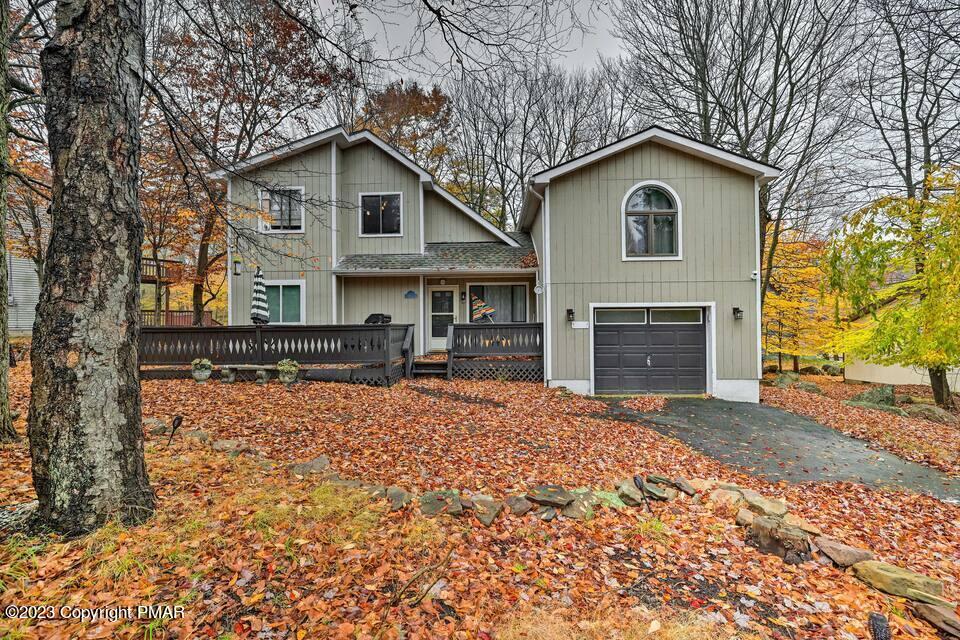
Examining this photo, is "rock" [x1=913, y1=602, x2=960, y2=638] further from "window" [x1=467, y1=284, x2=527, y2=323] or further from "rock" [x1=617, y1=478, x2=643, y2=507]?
"window" [x1=467, y1=284, x2=527, y2=323]

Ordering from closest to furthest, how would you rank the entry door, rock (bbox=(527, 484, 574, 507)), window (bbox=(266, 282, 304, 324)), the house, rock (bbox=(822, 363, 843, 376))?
rock (bbox=(527, 484, 574, 507))
the house
window (bbox=(266, 282, 304, 324))
the entry door
rock (bbox=(822, 363, 843, 376))

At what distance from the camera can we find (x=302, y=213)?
1195 cm

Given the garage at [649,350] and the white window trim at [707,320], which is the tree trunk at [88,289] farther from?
the garage at [649,350]

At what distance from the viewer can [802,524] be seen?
3406 mm

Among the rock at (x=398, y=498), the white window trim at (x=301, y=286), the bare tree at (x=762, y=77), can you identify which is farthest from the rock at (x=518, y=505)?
the bare tree at (x=762, y=77)

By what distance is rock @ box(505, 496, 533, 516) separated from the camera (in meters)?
3.39

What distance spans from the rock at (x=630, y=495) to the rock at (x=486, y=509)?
4.03 feet

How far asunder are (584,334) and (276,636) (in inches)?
351

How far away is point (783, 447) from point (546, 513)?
502 centimetres

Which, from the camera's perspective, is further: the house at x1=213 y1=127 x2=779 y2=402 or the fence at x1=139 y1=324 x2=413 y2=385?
the house at x1=213 y1=127 x2=779 y2=402

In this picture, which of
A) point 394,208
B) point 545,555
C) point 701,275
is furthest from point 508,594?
point 394,208

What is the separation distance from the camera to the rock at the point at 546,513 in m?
3.33

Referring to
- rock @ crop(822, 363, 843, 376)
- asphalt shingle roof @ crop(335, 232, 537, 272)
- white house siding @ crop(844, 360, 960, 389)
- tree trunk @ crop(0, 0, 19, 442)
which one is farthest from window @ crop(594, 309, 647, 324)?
rock @ crop(822, 363, 843, 376)

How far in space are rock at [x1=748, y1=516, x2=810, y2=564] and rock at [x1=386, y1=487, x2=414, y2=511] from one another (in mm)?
2820
